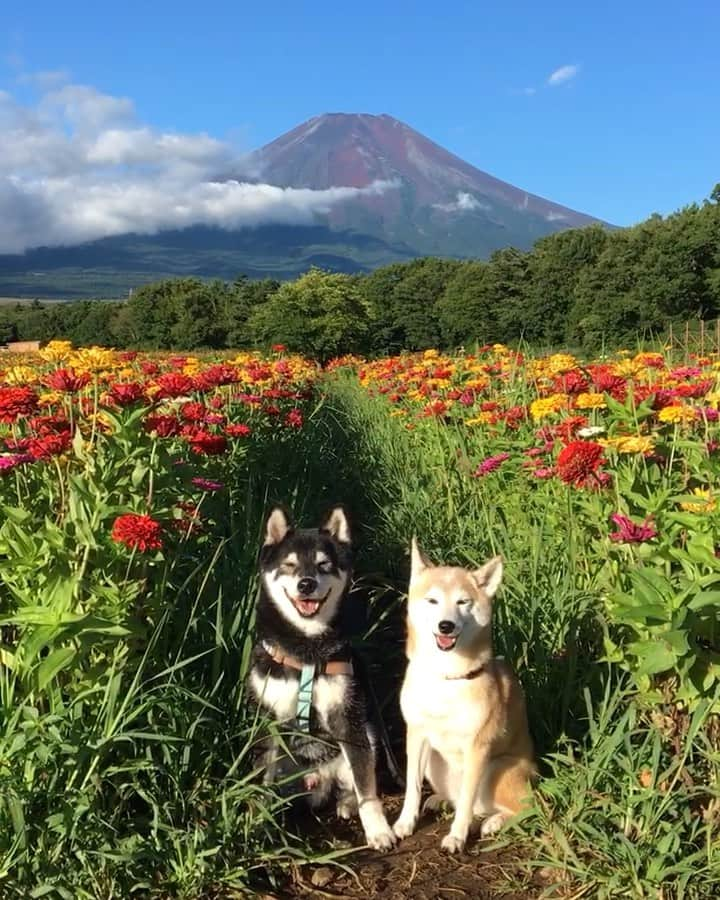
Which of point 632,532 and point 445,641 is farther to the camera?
point 632,532

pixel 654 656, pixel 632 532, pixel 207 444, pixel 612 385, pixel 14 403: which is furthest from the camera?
pixel 612 385

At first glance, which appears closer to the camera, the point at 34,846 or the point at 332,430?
the point at 34,846

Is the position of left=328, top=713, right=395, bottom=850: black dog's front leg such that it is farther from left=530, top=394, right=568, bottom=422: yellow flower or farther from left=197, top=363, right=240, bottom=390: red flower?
left=197, top=363, right=240, bottom=390: red flower

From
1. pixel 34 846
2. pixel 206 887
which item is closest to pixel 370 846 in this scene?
pixel 206 887

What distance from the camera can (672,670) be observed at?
2.64m

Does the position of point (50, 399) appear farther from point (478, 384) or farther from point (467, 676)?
point (478, 384)

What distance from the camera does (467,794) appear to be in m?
2.61

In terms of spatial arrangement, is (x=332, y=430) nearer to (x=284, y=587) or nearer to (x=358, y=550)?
(x=358, y=550)

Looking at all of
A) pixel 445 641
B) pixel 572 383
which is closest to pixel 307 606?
pixel 445 641

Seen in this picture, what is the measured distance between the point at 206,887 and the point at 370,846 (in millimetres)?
615

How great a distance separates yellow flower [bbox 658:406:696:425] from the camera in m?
3.46

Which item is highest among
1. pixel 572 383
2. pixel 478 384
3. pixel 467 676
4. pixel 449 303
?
pixel 449 303

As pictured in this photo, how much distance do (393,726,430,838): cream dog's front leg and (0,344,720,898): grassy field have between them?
133mm

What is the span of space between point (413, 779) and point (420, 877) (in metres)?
0.31
